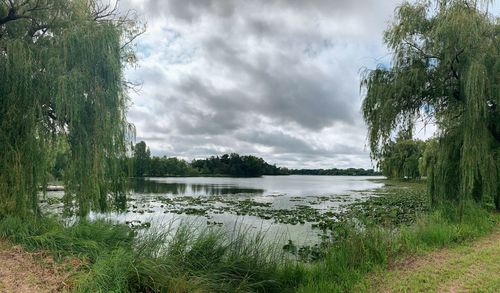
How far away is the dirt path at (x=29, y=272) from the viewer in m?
A: 4.00

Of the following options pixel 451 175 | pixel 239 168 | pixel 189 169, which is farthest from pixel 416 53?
pixel 239 168

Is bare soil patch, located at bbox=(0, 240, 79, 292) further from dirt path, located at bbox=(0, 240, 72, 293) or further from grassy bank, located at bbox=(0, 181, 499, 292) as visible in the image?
grassy bank, located at bbox=(0, 181, 499, 292)

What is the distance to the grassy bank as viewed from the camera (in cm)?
462

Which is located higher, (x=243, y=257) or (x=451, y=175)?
(x=451, y=175)

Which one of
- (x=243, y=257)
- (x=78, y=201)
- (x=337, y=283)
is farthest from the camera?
(x=78, y=201)

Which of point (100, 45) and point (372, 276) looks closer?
point (372, 276)

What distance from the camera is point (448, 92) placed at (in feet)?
32.5

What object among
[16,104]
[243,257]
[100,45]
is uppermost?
[100,45]

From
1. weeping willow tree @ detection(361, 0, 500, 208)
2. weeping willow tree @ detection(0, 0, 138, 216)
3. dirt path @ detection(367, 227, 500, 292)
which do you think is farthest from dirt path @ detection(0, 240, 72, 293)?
weeping willow tree @ detection(361, 0, 500, 208)

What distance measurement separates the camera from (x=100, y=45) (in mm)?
7066

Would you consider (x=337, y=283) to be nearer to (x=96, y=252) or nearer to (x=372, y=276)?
(x=372, y=276)

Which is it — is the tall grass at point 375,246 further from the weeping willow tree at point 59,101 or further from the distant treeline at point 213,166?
the distant treeline at point 213,166

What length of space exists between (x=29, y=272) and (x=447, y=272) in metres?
6.01

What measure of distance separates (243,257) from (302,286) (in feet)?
3.78
